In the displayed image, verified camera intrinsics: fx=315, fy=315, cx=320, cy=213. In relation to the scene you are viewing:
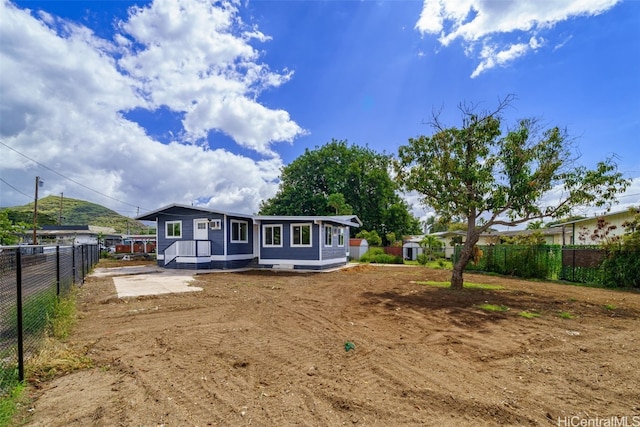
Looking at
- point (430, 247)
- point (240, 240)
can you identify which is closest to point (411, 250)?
point (430, 247)

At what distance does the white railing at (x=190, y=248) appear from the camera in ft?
56.5

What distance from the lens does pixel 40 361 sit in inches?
156

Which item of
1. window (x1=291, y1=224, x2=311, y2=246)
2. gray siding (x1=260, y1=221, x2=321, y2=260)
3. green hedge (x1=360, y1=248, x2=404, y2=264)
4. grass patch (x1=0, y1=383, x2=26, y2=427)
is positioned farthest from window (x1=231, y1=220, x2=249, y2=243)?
grass patch (x1=0, y1=383, x2=26, y2=427)

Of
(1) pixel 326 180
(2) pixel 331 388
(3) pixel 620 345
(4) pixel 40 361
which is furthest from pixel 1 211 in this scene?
(1) pixel 326 180

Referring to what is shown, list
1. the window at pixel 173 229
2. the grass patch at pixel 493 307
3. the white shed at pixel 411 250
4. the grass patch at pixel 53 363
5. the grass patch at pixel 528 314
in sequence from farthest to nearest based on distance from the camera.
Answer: the white shed at pixel 411 250 < the window at pixel 173 229 < the grass patch at pixel 493 307 < the grass patch at pixel 528 314 < the grass patch at pixel 53 363

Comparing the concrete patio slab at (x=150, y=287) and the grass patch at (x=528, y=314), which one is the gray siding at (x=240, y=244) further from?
the grass patch at (x=528, y=314)

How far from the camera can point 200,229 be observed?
1786 cm

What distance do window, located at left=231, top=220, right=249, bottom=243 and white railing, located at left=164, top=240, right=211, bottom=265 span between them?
4.63ft

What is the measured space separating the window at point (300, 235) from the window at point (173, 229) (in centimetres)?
687

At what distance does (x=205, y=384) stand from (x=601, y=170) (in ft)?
38.6

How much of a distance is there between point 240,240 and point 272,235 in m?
1.95

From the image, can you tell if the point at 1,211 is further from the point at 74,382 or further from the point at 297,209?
the point at 297,209

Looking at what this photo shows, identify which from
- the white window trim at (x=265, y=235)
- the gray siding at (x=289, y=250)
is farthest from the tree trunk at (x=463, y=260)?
the white window trim at (x=265, y=235)

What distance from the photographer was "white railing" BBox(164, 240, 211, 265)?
17.2 metres
